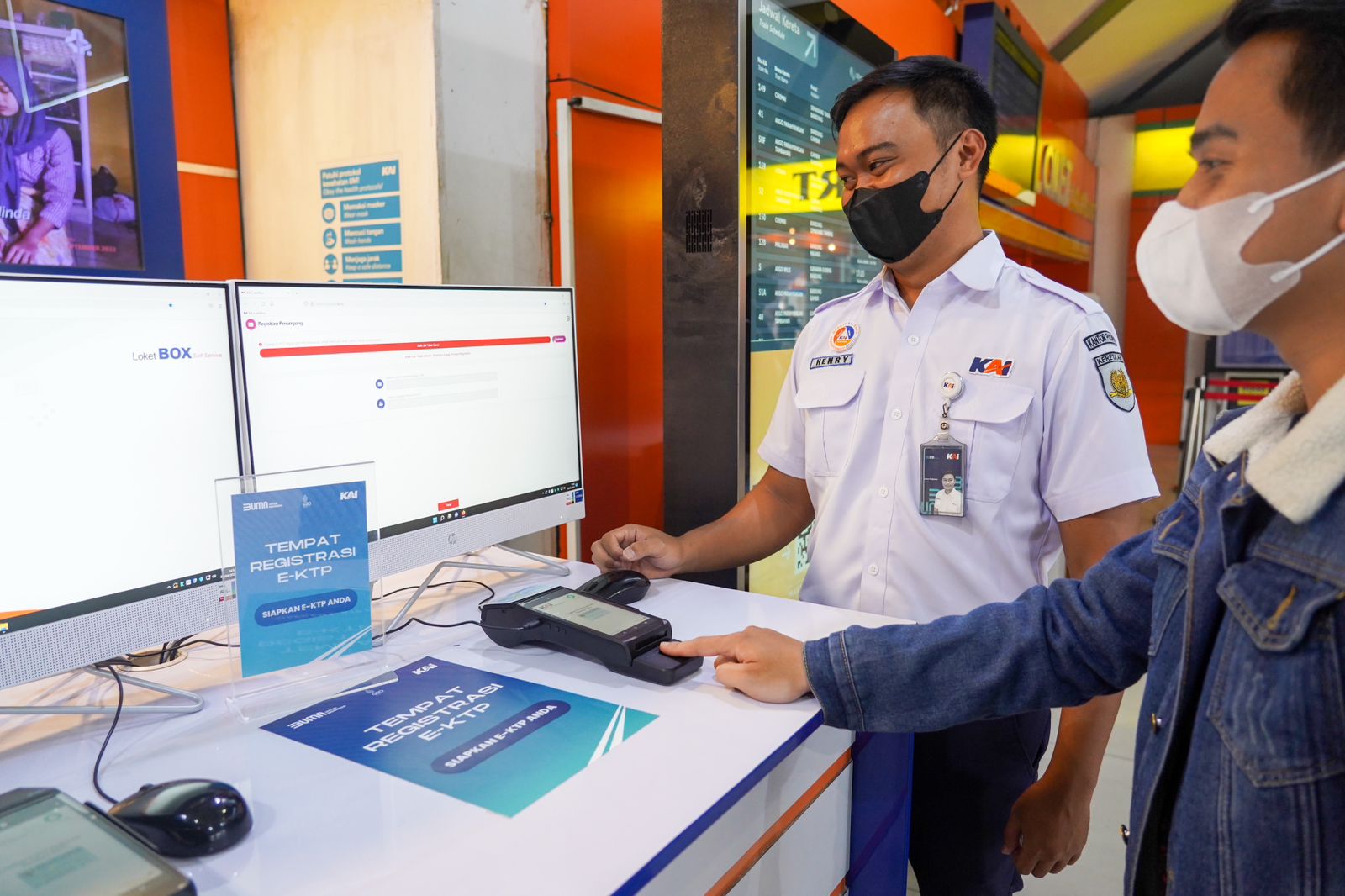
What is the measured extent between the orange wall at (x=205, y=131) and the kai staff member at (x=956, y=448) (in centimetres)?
171

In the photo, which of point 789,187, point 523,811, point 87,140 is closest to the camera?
point 523,811

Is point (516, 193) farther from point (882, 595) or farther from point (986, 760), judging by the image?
point (986, 760)

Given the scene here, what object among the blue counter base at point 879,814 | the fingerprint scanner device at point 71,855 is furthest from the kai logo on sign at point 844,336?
the fingerprint scanner device at point 71,855

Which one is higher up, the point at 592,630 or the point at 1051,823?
the point at 592,630

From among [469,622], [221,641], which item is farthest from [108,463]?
Answer: [469,622]

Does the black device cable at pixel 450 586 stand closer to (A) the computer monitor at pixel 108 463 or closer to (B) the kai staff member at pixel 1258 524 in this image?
(A) the computer monitor at pixel 108 463

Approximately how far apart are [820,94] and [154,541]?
2193mm

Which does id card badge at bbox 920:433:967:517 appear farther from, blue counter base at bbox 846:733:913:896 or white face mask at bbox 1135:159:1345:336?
white face mask at bbox 1135:159:1345:336

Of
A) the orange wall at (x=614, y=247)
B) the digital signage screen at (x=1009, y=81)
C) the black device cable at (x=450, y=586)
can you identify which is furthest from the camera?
the digital signage screen at (x=1009, y=81)

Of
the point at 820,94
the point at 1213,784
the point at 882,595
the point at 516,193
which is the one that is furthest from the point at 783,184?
the point at 1213,784

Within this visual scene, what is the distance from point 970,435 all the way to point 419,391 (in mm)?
919

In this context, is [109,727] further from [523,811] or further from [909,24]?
[909,24]

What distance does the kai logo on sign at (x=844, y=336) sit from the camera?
168cm

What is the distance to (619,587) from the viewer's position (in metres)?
1.46
